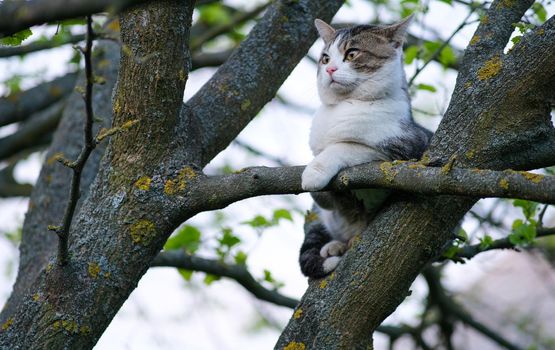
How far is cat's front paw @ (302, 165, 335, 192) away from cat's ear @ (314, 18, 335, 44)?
1224mm

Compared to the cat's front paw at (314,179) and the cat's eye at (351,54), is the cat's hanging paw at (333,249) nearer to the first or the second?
the cat's front paw at (314,179)

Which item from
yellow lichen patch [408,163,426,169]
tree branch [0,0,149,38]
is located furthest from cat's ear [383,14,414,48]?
tree branch [0,0,149,38]

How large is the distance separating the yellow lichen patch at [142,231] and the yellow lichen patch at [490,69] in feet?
5.11

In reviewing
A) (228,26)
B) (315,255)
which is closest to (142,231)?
(315,255)

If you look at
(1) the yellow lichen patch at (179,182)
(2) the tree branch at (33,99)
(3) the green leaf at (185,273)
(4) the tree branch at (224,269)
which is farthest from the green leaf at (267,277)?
(2) the tree branch at (33,99)

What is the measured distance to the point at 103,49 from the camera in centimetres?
507

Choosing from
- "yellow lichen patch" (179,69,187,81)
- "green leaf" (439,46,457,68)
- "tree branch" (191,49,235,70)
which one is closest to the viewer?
"yellow lichen patch" (179,69,187,81)

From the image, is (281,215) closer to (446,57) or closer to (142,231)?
(446,57)

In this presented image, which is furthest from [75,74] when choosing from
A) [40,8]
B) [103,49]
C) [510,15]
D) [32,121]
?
[40,8]

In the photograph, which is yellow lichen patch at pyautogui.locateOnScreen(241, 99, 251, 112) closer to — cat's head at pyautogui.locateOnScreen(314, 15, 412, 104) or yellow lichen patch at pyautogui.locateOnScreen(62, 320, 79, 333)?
cat's head at pyautogui.locateOnScreen(314, 15, 412, 104)

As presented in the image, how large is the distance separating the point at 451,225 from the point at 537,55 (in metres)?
0.78

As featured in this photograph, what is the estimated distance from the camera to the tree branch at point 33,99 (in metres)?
5.61

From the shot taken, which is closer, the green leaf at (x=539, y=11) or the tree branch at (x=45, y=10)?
the tree branch at (x=45, y=10)

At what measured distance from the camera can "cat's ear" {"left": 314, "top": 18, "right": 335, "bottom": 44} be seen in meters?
3.96
